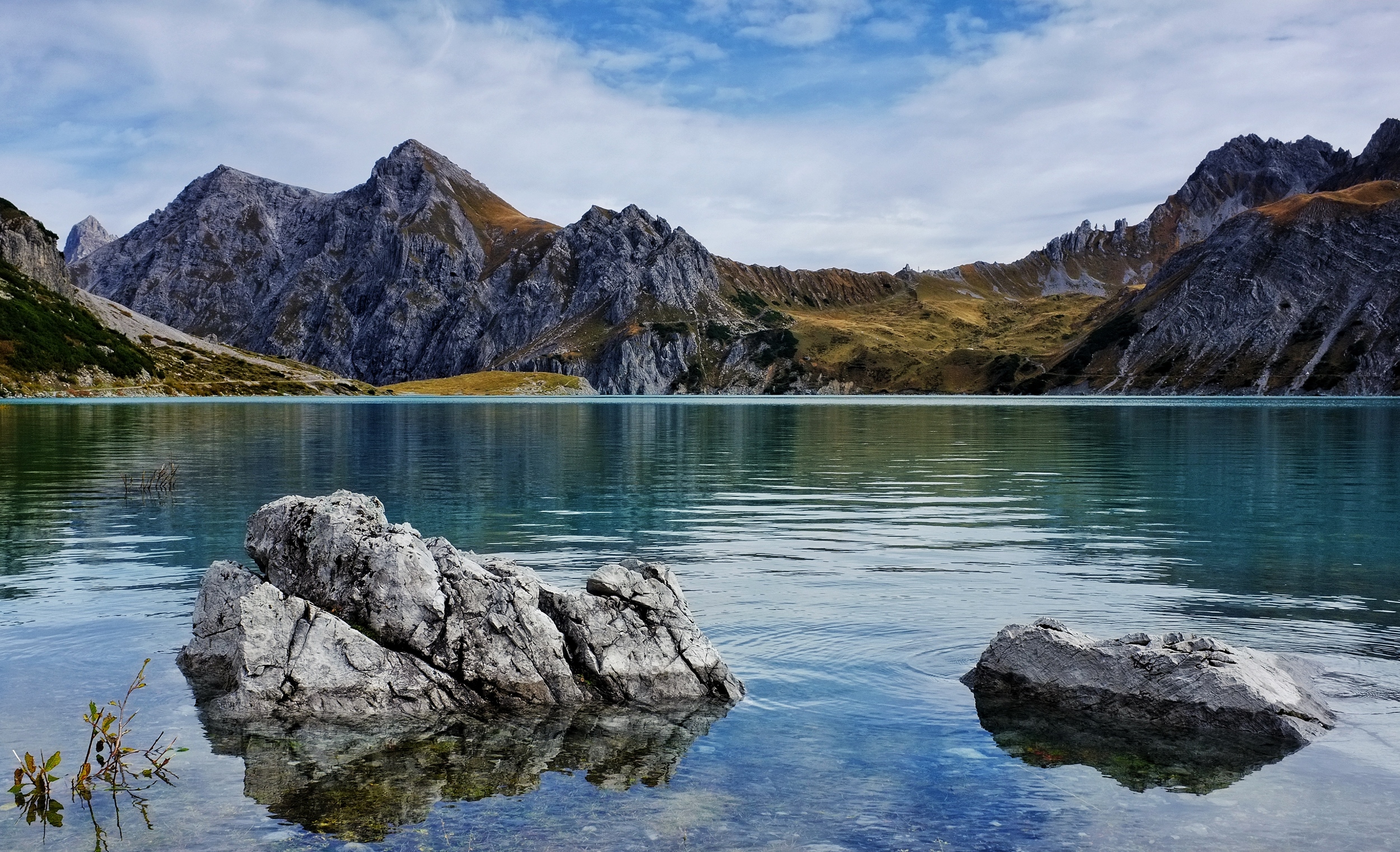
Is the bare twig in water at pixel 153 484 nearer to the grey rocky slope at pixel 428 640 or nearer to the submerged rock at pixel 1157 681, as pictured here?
the grey rocky slope at pixel 428 640

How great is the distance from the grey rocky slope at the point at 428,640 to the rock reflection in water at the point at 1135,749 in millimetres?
5656

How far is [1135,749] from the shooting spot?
56.4 ft

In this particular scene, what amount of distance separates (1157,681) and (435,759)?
1371 centimetres

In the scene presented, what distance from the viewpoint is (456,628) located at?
20.1 metres

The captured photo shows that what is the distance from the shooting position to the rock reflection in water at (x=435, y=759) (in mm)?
14414

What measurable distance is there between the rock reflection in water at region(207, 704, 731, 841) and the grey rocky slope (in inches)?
29.3

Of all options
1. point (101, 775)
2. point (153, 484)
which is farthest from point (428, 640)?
point (153, 484)

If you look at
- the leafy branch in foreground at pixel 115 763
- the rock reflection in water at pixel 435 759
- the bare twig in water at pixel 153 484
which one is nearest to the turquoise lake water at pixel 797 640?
the rock reflection in water at pixel 435 759

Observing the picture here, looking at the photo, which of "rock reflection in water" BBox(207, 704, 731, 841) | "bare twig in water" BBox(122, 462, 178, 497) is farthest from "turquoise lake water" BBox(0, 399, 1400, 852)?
"bare twig in water" BBox(122, 462, 178, 497)

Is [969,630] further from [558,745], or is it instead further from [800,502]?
[800,502]

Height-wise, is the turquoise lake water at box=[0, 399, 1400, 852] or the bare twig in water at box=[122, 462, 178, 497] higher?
the bare twig in water at box=[122, 462, 178, 497]

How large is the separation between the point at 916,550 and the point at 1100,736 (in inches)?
772

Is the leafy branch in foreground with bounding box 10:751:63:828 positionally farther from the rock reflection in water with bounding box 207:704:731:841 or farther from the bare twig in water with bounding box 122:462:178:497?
the bare twig in water with bounding box 122:462:178:497

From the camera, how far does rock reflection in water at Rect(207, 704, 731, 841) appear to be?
1441 centimetres
